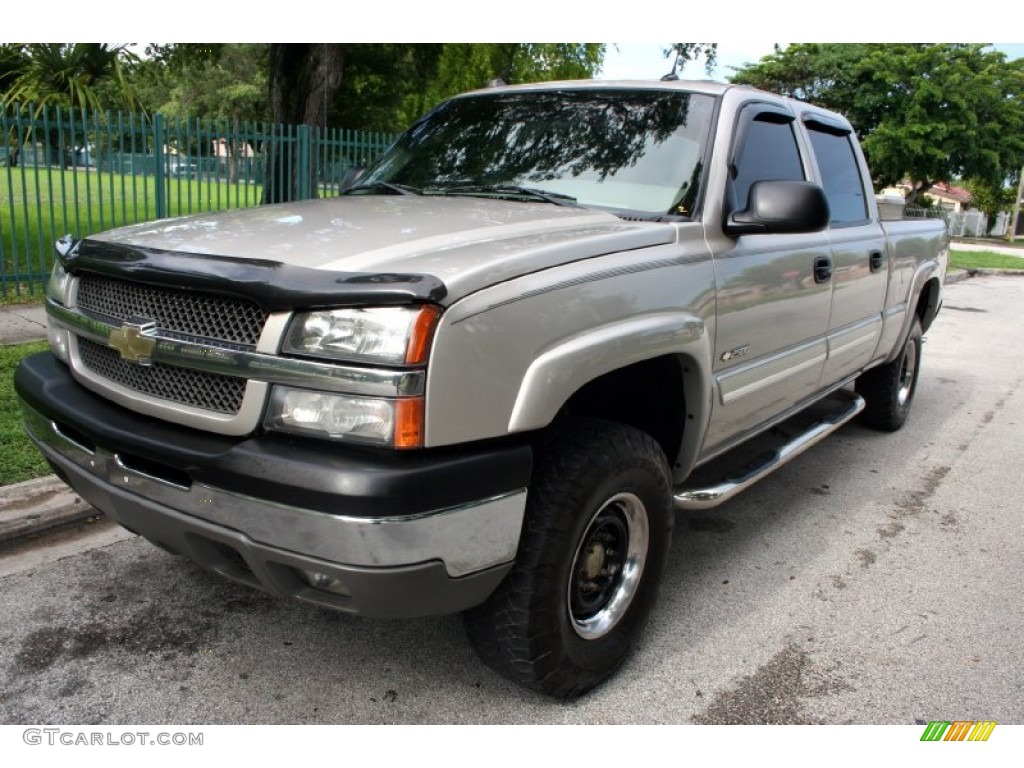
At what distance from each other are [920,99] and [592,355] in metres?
34.7

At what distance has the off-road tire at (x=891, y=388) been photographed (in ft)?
18.8

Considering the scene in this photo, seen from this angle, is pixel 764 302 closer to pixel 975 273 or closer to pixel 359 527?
pixel 359 527

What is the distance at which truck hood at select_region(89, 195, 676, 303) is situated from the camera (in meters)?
2.21

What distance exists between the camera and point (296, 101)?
37.0ft

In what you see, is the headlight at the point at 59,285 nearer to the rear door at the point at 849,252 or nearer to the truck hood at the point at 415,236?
the truck hood at the point at 415,236

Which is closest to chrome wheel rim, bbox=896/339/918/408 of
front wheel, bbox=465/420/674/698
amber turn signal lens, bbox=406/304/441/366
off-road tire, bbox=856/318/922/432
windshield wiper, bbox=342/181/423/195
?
off-road tire, bbox=856/318/922/432

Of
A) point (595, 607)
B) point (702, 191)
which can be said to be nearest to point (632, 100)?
point (702, 191)

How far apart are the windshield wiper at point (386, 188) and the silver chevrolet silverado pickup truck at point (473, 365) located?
18mm

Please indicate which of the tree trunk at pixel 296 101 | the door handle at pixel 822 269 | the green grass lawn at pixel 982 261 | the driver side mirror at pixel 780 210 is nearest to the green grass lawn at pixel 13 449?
the driver side mirror at pixel 780 210

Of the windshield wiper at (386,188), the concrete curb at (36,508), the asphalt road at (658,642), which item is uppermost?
the windshield wiper at (386,188)

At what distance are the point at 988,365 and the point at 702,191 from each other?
705 cm

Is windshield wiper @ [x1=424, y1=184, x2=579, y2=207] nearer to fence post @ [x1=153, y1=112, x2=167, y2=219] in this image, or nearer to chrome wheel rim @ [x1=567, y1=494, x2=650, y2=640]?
chrome wheel rim @ [x1=567, y1=494, x2=650, y2=640]

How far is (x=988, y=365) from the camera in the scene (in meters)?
8.78

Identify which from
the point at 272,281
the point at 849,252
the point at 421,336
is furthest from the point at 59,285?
the point at 849,252
